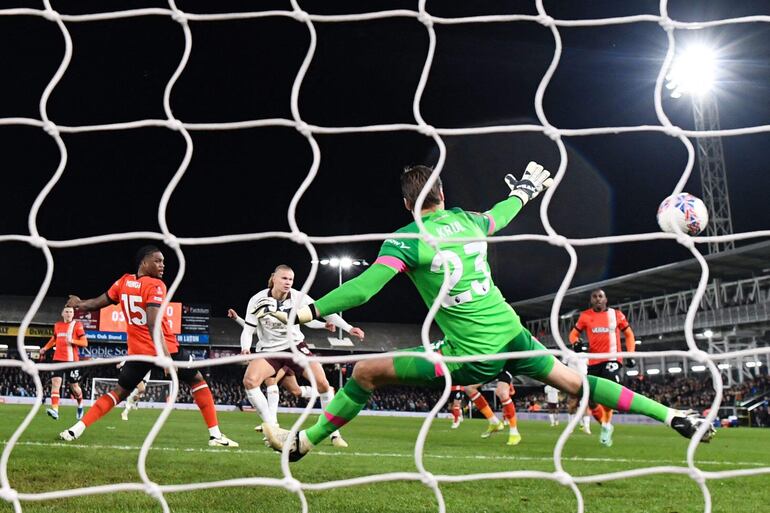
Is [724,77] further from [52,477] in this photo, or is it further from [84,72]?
[52,477]

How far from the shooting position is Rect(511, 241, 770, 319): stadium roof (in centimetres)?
3131

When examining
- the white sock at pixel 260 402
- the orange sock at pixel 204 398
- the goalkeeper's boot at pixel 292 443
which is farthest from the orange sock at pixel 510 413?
the goalkeeper's boot at pixel 292 443

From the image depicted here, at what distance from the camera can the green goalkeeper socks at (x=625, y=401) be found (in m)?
4.14

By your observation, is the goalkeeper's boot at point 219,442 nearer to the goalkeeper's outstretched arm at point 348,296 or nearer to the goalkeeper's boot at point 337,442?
the goalkeeper's boot at point 337,442

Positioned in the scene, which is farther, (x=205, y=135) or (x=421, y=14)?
(x=205, y=135)

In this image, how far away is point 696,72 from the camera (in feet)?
88.7

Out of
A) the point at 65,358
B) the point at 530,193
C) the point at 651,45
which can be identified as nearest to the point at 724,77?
the point at 651,45

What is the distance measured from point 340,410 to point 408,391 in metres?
40.6

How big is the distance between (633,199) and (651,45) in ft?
37.2

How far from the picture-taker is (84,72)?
27.3m

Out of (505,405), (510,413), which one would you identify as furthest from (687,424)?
(505,405)

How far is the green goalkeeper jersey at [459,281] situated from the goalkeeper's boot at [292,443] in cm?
99

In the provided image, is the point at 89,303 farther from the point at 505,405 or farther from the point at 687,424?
the point at 505,405

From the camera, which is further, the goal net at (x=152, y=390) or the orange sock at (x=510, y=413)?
the goal net at (x=152, y=390)
